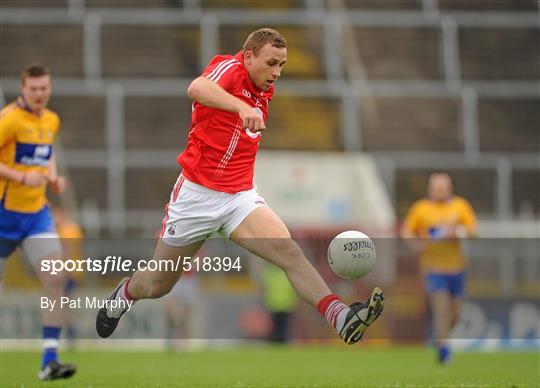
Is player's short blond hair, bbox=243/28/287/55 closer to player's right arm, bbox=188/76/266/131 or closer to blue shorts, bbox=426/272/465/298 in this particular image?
player's right arm, bbox=188/76/266/131

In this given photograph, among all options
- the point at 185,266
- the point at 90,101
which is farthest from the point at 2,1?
the point at 185,266

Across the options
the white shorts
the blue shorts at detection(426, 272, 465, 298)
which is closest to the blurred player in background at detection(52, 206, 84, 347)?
the blue shorts at detection(426, 272, 465, 298)

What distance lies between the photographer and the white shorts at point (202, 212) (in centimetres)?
844

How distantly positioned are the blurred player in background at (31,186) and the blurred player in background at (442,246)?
18.7 ft

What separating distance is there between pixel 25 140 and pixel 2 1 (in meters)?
15.9

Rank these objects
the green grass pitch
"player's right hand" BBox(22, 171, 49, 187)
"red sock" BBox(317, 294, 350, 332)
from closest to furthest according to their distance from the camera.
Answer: "red sock" BBox(317, 294, 350, 332) < the green grass pitch < "player's right hand" BBox(22, 171, 49, 187)

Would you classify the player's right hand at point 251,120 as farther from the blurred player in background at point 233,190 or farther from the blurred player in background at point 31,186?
the blurred player in background at point 31,186

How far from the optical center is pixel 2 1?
83.4 ft

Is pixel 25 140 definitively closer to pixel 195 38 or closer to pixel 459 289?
pixel 459 289

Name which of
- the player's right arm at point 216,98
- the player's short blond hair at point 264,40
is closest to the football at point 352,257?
the player's right arm at point 216,98

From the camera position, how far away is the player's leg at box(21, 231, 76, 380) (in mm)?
9914

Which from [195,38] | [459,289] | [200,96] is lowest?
[459,289]

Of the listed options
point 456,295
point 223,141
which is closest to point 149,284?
point 223,141

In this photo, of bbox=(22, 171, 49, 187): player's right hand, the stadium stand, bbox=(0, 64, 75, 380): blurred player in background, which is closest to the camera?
bbox=(22, 171, 49, 187): player's right hand
